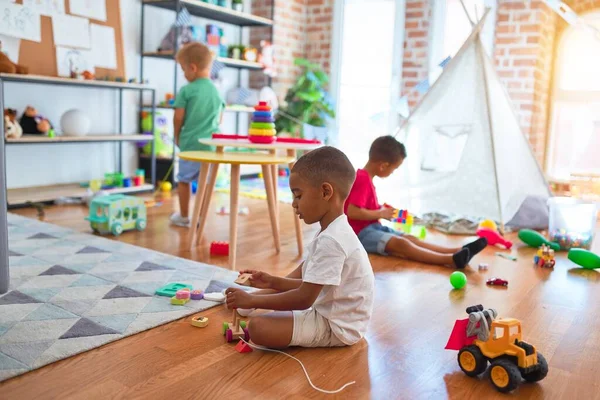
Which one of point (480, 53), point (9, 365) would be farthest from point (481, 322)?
point (480, 53)

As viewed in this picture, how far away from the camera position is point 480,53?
3643 millimetres

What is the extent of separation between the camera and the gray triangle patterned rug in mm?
1640

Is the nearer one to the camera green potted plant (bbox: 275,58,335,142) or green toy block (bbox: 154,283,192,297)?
green toy block (bbox: 154,283,192,297)

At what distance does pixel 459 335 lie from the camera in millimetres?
1591

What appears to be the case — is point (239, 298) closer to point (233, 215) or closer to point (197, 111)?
point (233, 215)

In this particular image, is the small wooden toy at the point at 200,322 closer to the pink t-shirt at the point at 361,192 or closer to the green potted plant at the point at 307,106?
the pink t-shirt at the point at 361,192

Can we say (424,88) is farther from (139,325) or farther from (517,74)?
(139,325)

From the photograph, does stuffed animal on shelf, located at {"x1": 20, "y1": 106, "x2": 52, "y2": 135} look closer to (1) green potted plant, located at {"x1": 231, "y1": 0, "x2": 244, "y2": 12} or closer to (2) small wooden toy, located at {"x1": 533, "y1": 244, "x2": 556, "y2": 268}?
(1) green potted plant, located at {"x1": 231, "y1": 0, "x2": 244, "y2": 12}

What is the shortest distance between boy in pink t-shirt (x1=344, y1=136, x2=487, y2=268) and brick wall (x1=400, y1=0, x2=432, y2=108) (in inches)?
102

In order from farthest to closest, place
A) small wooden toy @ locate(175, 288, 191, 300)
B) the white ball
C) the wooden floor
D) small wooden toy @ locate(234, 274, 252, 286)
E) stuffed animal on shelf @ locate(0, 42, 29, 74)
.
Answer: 1. the white ball
2. stuffed animal on shelf @ locate(0, 42, 29, 74)
3. small wooden toy @ locate(175, 288, 191, 300)
4. small wooden toy @ locate(234, 274, 252, 286)
5. the wooden floor

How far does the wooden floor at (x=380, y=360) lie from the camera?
1.43 metres

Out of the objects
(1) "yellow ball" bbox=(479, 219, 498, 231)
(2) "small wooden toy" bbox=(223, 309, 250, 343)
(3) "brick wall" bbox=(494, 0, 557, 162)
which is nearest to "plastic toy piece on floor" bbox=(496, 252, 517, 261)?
(1) "yellow ball" bbox=(479, 219, 498, 231)

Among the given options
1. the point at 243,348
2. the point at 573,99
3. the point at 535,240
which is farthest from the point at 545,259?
the point at 573,99

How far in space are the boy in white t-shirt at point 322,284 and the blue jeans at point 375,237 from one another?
112cm
